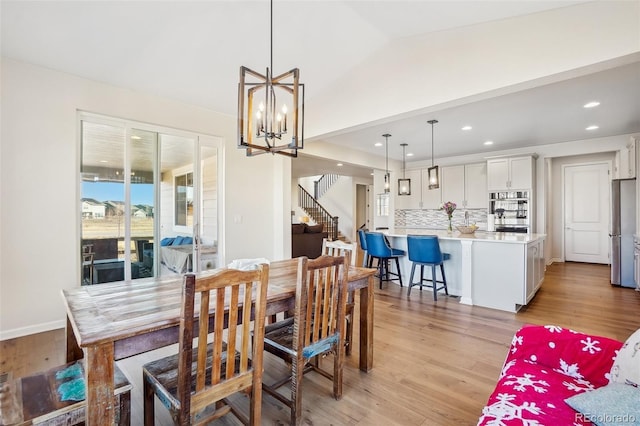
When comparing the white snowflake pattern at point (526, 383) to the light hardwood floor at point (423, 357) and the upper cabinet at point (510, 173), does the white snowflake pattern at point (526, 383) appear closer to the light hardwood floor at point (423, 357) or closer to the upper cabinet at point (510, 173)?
the light hardwood floor at point (423, 357)

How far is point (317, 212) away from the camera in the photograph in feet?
38.2

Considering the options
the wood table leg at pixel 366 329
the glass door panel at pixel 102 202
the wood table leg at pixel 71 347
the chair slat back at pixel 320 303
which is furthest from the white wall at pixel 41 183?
the wood table leg at pixel 366 329

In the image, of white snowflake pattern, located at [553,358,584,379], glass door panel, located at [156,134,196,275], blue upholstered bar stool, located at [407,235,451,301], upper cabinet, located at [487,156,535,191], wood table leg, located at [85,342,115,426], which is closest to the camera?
wood table leg, located at [85,342,115,426]

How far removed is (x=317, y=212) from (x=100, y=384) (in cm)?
1050

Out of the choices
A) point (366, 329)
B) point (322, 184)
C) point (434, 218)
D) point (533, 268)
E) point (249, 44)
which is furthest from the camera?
point (322, 184)

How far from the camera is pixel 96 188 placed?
3453 mm

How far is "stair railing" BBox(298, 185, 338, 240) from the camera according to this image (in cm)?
1133

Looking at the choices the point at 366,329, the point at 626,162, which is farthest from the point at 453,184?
the point at 366,329

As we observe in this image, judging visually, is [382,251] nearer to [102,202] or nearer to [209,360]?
[209,360]

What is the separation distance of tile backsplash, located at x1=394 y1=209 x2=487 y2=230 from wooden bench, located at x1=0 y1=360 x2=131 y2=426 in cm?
762

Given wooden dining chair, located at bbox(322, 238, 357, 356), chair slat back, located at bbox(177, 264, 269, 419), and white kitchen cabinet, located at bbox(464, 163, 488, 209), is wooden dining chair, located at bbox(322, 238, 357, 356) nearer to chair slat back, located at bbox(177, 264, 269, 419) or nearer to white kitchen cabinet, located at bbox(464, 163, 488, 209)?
chair slat back, located at bbox(177, 264, 269, 419)

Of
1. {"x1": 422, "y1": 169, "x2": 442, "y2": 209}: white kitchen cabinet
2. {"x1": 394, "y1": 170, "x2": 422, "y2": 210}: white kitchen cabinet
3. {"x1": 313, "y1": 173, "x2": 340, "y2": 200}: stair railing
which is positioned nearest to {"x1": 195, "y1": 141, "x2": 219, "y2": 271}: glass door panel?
{"x1": 394, "y1": 170, "x2": 422, "y2": 210}: white kitchen cabinet

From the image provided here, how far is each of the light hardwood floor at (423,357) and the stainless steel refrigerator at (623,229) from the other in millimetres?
447

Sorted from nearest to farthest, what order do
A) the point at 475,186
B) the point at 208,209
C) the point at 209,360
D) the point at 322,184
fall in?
the point at 209,360
the point at 208,209
the point at 475,186
the point at 322,184
